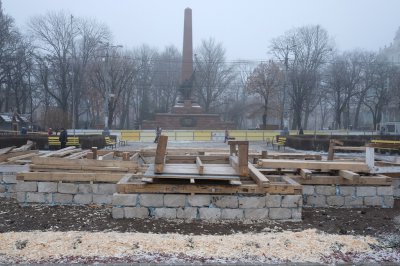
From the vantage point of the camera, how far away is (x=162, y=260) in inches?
215

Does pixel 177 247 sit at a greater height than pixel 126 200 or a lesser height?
lesser

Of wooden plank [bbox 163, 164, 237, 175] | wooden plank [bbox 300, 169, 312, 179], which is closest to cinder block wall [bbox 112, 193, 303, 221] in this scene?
wooden plank [bbox 163, 164, 237, 175]

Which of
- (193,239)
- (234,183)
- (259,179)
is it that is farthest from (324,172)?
(193,239)

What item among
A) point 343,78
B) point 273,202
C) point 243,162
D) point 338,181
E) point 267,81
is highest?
point 343,78

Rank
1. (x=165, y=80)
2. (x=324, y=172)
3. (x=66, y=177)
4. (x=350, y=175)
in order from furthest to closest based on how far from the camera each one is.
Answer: (x=165, y=80)
(x=324, y=172)
(x=66, y=177)
(x=350, y=175)

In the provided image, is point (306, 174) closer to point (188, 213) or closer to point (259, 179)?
point (259, 179)

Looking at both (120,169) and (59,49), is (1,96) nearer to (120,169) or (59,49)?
(59,49)

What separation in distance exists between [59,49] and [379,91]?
160 feet

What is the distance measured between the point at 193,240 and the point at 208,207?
5.23ft

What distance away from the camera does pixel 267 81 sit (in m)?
60.8

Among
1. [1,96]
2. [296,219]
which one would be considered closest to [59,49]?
[1,96]

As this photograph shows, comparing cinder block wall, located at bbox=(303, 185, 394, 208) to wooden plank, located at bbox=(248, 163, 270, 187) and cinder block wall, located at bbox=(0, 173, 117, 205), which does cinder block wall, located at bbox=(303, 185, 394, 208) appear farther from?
cinder block wall, located at bbox=(0, 173, 117, 205)

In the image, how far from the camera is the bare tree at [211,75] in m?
70.2

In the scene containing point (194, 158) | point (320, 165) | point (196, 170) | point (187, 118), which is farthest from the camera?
point (187, 118)
